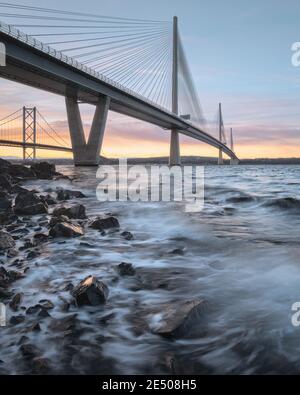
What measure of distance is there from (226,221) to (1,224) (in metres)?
5.16

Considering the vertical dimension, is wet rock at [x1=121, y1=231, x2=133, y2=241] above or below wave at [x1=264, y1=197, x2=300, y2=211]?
below

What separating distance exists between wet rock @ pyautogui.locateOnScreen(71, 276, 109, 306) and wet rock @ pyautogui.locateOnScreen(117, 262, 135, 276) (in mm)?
836

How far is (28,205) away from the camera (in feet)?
29.5

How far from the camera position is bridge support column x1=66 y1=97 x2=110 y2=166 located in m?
44.3

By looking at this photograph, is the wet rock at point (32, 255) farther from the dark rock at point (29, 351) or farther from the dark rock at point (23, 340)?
the dark rock at point (29, 351)

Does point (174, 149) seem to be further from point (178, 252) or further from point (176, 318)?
point (176, 318)

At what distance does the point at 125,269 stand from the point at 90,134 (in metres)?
41.2

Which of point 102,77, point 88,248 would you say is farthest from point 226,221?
point 102,77

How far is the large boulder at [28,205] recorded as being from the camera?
879 centimetres

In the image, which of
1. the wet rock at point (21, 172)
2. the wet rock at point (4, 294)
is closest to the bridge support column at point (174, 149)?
the wet rock at point (21, 172)

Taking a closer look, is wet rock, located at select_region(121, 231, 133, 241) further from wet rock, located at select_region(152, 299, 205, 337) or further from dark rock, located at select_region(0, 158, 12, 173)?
dark rock, located at select_region(0, 158, 12, 173)

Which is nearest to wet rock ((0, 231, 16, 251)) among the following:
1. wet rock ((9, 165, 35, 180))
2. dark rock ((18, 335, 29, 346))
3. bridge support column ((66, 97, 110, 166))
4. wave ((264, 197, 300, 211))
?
dark rock ((18, 335, 29, 346))

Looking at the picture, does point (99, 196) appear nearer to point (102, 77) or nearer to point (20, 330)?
point (20, 330)
